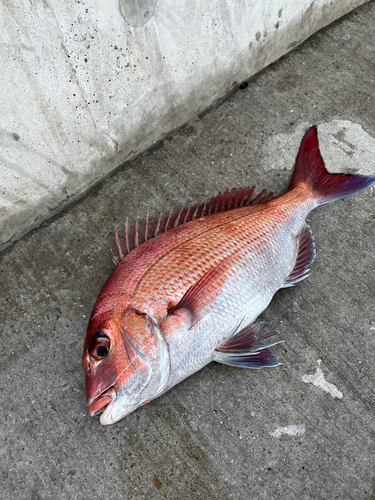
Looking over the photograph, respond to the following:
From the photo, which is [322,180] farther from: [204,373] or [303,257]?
[204,373]

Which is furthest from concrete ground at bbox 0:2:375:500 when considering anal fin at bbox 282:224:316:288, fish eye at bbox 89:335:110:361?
fish eye at bbox 89:335:110:361

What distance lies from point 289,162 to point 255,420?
1776 millimetres

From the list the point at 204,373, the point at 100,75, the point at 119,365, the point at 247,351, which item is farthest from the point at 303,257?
the point at 100,75

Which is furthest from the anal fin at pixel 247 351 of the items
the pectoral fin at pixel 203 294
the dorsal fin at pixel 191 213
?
the dorsal fin at pixel 191 213

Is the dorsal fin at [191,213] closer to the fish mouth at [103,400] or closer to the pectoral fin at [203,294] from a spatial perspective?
the pectoral fin at [203,294]

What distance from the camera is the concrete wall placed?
85.0 inches

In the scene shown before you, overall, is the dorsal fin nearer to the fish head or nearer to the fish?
the fish

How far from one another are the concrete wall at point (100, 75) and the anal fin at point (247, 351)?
1509 mm

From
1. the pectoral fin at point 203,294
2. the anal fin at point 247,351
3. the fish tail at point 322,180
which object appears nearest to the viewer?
the pectoral fin at point 203,294

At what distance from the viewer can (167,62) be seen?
2.74 metres

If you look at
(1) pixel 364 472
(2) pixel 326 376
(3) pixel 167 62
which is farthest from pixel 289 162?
(1) pixel 364 472

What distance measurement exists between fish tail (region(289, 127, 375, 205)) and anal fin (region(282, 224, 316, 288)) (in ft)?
0.79

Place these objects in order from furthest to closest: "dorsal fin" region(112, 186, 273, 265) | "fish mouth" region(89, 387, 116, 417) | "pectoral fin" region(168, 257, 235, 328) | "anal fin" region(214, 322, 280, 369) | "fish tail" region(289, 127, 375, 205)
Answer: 1. "fish tail" region(289, 127, 375, 205)
2. "dorsal fin" region(112, 186, 273, 265)
3. "anal fin" region(214, 322, 280, 369)
4. "pectoral fin" region(168, 257, 235, 328)
5. "fish mouth" region(89, 387, 116, 417)

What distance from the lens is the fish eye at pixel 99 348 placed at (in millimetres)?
1788
